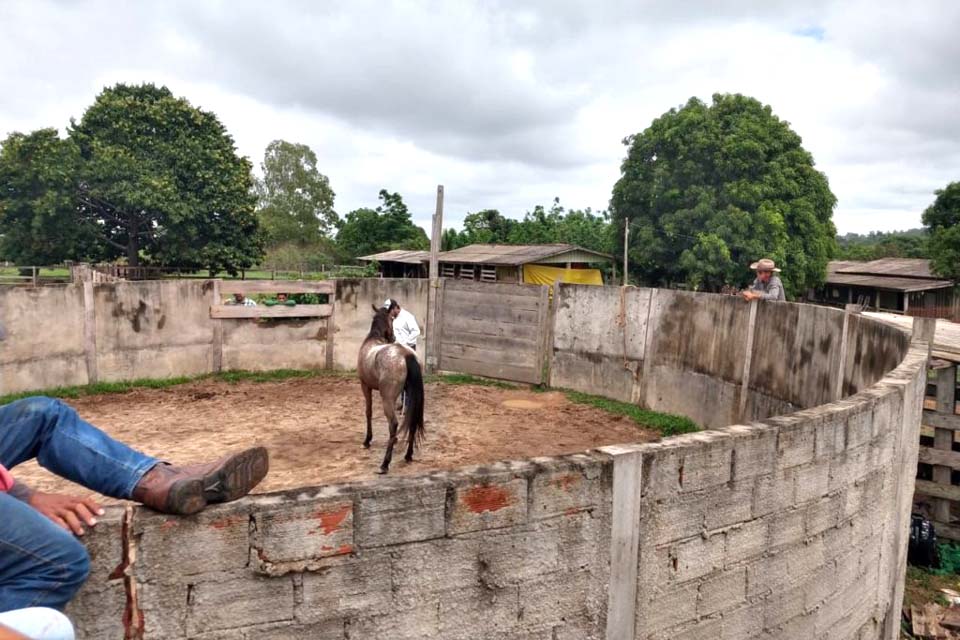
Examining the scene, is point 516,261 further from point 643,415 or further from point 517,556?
point 517,556

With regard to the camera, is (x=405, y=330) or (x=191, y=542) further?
(x=405, y=330)

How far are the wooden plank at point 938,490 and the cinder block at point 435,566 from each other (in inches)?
232

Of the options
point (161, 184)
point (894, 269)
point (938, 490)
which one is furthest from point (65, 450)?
point (894, 269)

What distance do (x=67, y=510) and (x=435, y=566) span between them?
1243 millimetres

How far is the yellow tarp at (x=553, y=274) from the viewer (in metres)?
25.1

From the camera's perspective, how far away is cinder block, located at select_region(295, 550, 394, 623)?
7.09 feet

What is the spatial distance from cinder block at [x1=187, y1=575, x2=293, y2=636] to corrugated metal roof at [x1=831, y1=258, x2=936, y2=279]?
33460 millimetres

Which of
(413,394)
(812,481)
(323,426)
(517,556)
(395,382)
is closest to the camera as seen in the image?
(517,556)

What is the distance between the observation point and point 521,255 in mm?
24922

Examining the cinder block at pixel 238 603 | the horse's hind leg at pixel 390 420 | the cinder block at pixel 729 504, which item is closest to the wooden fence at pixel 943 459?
the cinder block at pixel 729 504

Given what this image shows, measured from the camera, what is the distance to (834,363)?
642 centimetres

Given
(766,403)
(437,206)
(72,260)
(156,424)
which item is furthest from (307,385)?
(72,260)

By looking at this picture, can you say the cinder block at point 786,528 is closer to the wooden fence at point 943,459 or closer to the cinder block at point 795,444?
the cinder block at point 795,444

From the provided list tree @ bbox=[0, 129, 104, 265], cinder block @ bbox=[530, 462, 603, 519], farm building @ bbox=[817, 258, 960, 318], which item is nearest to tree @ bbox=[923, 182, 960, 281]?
farm building @ bbox=[817, 258, 960, 318]
